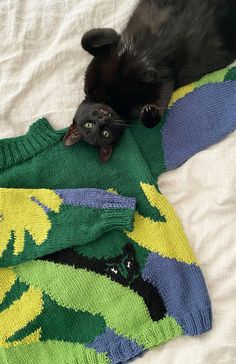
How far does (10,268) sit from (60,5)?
0.75 metres

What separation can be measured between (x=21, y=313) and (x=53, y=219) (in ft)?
0.81

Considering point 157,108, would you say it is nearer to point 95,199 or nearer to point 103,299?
point 95,199

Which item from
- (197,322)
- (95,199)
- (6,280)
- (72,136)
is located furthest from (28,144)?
(197,322)

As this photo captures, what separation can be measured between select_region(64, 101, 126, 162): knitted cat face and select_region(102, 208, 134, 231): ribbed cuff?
16 cm

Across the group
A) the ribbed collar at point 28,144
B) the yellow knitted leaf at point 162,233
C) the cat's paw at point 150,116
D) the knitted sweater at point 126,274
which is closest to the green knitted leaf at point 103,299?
the knitted sweater at point 126,274

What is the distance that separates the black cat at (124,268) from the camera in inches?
44.9

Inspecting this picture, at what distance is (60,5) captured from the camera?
4.38ft

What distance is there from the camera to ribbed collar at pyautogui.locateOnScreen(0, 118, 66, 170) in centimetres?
125

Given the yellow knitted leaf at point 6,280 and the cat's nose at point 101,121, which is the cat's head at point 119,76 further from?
the yellow knitted leaf at point 6,280

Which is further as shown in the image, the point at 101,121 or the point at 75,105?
the point at 75,105

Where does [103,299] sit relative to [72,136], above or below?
below

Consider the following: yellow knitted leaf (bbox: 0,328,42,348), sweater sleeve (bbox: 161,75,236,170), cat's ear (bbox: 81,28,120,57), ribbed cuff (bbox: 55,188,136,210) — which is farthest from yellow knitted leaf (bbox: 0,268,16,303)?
cat's ear (bbox: 81,28,120,57)

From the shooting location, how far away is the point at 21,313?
1.16 metres

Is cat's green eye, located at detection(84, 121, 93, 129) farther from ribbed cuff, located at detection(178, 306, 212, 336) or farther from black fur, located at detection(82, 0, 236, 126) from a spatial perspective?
ribbed cuff, located at detection(178, 306, 212, 336)
